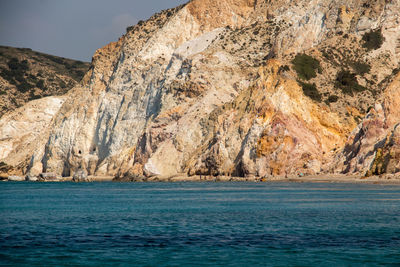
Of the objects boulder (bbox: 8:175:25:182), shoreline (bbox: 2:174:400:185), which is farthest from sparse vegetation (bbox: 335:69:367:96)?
boulder (bbox: 8:175:25:182)

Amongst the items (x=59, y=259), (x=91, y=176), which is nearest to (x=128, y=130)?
(x=91, y=176)

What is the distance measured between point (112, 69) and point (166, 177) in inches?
2129

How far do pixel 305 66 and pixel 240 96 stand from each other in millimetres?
13487

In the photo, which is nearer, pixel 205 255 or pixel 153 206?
pixel 205 255

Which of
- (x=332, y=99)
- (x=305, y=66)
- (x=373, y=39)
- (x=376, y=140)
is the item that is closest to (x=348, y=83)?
(x=332, y=99)

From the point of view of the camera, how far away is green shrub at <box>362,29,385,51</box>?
118 metres

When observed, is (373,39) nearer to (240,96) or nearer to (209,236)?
(240,96)

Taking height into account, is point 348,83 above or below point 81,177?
above

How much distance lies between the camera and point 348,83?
107 metres

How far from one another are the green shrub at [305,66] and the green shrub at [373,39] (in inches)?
582

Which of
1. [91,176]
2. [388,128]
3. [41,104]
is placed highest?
[41,104]

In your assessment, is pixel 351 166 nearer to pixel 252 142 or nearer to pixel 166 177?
pixel 252 142

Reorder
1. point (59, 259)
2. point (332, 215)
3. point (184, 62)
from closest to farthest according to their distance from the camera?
point (59, 259) < point (332, 215) < point (184, 62)

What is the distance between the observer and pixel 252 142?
310ft
